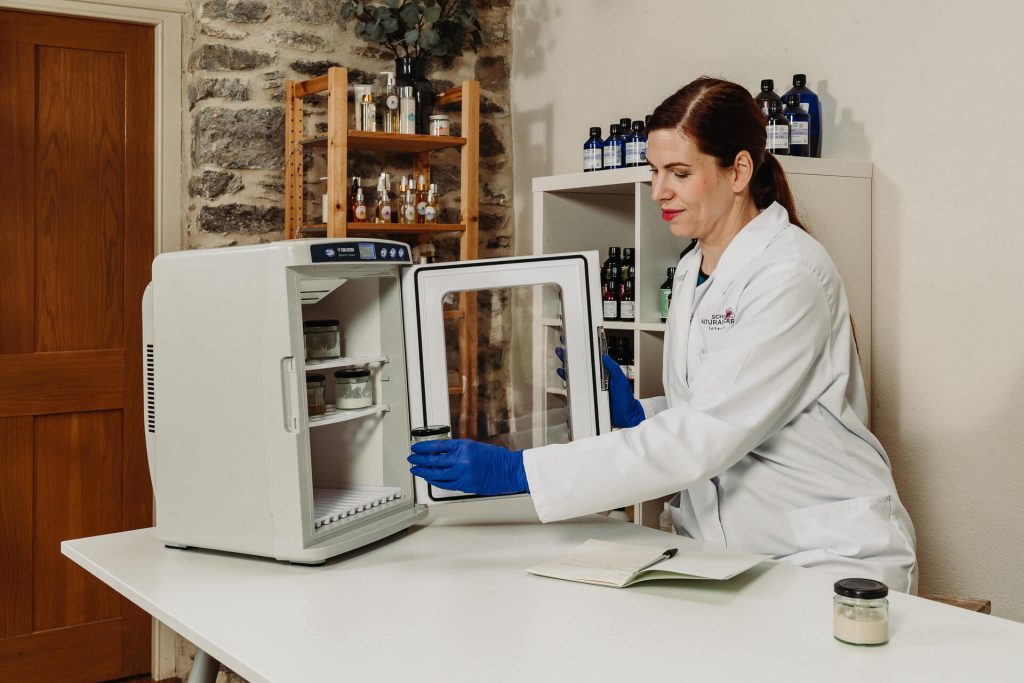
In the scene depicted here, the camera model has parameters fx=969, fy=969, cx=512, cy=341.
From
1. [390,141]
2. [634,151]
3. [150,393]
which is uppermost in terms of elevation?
[390,141]

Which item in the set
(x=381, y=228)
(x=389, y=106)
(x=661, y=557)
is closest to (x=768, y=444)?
(x=661, y=557)

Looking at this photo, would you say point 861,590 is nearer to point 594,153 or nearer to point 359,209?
point 594,153

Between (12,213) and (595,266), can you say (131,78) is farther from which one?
(595,266)

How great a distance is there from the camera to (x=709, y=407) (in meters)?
1.63

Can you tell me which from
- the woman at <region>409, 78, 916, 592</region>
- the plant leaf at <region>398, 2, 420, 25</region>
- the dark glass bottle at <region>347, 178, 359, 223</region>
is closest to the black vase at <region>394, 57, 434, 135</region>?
the plant leaf at <region>398, 2, 420, 25</region>

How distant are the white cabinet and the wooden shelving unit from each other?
0.55 m

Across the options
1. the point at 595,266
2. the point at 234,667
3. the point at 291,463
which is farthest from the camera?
the point at 595,266

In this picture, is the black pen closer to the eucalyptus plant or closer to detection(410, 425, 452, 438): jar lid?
detection(410, 425, 452, 438): jar lid

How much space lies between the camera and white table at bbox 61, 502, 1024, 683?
119 cm

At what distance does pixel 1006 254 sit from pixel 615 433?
3.81 feet

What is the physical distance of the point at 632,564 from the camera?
5.05ft

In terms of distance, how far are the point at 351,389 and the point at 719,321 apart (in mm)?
701

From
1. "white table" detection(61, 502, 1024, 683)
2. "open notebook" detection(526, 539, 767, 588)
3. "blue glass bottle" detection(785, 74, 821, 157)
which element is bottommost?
"white table" detection(61, 502, 1024, 683)

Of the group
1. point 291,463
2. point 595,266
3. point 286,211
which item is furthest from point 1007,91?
point 286,211
